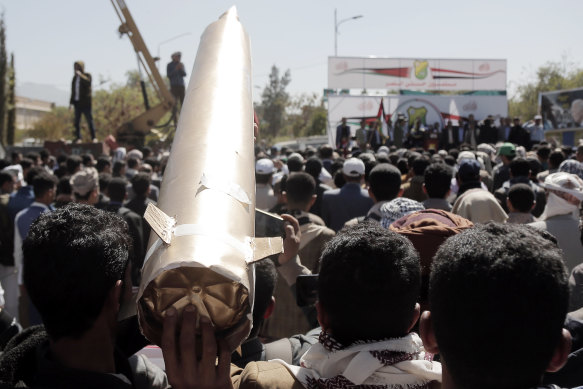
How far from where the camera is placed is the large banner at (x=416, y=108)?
82.6 ft

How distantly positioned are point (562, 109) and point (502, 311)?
29.2m

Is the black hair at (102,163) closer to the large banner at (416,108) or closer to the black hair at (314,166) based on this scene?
the black hair at (314,166)

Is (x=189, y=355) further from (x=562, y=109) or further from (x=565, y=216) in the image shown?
(x=562, y=109)

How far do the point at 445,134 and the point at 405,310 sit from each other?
22697 millimetres

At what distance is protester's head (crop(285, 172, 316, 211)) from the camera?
449 cm

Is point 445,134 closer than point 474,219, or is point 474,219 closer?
point 474,219

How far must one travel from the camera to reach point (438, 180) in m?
4.63

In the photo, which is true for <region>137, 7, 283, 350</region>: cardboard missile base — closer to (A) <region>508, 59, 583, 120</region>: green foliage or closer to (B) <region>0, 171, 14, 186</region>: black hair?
(B) <region>0, 171, 14, 186</region>: black hair

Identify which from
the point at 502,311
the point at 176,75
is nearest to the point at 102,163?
the point at 502,311

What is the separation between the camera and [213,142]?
2.16m

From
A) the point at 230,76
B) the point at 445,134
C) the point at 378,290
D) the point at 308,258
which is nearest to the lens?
the point at 378,290

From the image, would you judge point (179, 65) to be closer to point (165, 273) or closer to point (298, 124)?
point (165, 273)

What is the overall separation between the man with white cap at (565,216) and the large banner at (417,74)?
21.8 m

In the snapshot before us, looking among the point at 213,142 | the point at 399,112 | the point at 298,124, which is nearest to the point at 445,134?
Result: the point at 399,112
